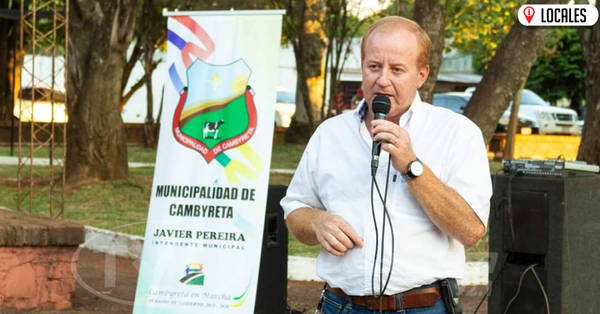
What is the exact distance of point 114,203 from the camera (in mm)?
14438

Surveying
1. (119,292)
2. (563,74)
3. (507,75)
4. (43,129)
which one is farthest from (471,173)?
(563,74)

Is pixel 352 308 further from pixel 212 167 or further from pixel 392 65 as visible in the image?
pixel 212 167

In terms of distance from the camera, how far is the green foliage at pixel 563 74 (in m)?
45.9

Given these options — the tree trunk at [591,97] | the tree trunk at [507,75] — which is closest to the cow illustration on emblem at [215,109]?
the tree trunk at [507,75]

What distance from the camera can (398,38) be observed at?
308 cm


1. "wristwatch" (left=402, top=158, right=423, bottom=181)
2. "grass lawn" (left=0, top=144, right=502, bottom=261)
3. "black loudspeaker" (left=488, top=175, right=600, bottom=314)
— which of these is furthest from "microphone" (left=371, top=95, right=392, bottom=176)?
"grass lawn" (left=0, top=144, right=502, bottom=261)

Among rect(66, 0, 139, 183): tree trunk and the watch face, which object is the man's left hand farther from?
rect(66, 0, 139, 183): tree trunk

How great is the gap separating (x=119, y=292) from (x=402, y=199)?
629 centimetres

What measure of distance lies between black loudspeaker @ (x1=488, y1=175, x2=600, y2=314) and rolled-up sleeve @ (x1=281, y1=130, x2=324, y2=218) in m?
3.04

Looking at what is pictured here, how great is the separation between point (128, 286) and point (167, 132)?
7.66 ft

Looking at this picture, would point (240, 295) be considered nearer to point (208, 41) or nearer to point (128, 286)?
point (208, 41)

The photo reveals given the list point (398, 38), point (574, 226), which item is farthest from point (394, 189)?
point (574, 226)

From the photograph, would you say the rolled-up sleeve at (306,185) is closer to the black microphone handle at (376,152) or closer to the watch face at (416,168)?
the black microphone handle at (376,152)

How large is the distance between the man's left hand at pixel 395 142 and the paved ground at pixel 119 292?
4.85 metres
